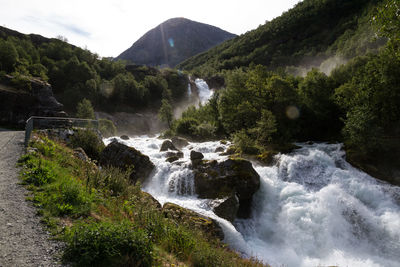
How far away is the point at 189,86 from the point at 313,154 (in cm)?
7129

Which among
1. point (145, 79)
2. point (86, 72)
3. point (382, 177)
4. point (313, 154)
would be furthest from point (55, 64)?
point (382, 177)

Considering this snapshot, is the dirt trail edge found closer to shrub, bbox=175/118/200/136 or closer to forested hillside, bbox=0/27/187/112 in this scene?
shrub, bbox=175/118/200/136

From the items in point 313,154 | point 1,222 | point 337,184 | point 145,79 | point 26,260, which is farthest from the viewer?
point 145,79

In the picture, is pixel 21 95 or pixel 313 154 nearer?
pixel 313 154

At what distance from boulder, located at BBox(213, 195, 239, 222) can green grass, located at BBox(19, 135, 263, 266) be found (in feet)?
19.6

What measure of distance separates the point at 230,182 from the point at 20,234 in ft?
39.0

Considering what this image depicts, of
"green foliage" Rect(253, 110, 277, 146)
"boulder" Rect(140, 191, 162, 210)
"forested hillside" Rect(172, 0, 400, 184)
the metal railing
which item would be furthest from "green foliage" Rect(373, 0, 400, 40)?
the metal railing

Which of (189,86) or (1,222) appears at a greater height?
(189,86)

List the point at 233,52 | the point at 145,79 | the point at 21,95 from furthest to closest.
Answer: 1. the point at 233,52
2. the point at 145,79
3. the point at 21,95

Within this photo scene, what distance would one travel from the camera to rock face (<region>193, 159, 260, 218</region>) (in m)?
14.3

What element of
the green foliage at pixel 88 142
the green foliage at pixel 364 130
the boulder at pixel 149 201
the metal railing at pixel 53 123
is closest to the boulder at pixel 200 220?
the boulder at pixel 149 201

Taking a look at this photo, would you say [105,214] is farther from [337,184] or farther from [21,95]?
[21,95]

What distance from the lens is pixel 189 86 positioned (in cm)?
8556

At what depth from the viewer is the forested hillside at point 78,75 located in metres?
52.8
